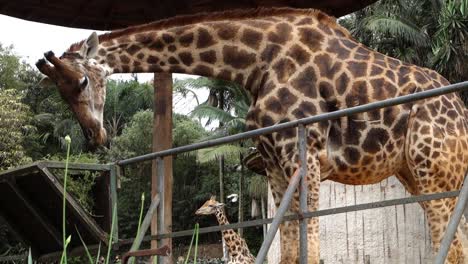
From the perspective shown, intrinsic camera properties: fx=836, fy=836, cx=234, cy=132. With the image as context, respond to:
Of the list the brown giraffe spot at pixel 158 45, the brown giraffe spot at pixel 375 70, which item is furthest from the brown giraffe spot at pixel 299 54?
the brown giraffe spot at pixel 158 45

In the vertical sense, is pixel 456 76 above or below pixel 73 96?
above

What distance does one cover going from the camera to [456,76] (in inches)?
944

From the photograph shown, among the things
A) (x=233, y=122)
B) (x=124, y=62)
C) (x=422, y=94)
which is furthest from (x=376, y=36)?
(x=422, y=94)

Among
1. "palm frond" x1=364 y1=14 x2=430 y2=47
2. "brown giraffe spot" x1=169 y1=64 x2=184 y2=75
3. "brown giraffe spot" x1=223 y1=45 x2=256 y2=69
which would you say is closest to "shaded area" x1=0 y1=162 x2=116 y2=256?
"brown giraffe spot" x1=169 y1=64 x2=184 y2=75

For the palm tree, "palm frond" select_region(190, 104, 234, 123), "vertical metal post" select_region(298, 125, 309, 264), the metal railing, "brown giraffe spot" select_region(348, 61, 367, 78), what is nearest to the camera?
the metal railing

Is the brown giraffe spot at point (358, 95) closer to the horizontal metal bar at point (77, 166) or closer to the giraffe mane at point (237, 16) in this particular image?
the giraffe mane at point (237, 16)

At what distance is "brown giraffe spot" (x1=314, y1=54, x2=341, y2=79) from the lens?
584cm

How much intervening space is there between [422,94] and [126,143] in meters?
32.7

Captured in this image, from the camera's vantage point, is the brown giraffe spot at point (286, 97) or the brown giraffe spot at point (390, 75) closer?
the brown giraffe spot at point (286, 97)

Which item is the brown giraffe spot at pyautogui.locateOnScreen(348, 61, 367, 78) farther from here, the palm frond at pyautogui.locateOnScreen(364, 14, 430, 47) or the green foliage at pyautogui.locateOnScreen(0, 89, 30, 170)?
the green foliage at pyautogui.locateOnScreen(0, 89, 30, 170)

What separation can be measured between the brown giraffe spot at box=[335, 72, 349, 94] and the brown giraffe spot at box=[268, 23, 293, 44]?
514mm

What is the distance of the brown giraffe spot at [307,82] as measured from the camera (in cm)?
574

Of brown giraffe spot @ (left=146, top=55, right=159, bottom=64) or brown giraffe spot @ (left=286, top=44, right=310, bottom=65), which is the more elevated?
brown giraffe spot @ (left=146, top=55, right=159, bottom=64)

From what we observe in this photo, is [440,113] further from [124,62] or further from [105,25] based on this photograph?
[105,25]
